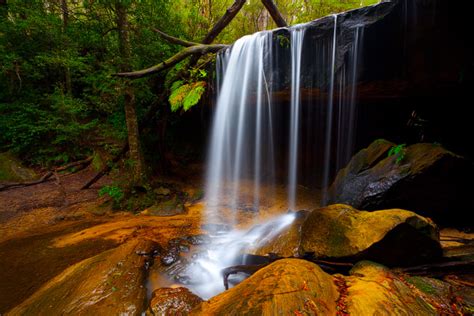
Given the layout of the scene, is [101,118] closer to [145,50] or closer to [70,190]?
[70,190]

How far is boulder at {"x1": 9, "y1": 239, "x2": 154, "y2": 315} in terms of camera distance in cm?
247

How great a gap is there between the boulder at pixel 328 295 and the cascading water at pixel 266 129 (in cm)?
156

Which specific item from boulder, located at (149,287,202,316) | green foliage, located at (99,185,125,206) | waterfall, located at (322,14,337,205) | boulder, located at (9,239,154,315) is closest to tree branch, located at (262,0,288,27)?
waterfall, located at (322,14,337,205)

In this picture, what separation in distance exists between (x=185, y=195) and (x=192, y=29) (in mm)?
7068

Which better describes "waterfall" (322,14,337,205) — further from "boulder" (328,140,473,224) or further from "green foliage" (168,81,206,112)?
"green foliage" (168,81,206,112)

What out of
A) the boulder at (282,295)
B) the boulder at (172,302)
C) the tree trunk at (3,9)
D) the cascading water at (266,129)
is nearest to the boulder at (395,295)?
the boulder at (282,295)

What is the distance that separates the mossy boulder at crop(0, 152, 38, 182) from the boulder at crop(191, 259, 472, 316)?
10520 mm

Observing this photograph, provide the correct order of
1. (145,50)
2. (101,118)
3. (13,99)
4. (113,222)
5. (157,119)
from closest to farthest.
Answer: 1. (113,222)
2. (145,50)
3. (157,119)
4. (13,99)
5. (101,118)

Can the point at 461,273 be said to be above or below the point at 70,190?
above

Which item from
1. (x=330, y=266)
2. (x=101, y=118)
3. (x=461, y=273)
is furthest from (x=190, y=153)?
(x=461, y=273)

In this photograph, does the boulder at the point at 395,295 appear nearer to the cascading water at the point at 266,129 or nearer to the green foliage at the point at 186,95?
the cascading water at the point at 266,129

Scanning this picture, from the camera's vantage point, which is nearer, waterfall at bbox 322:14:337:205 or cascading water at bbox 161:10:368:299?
cascading water at bbox 161:10:368:299

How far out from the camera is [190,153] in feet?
31.1

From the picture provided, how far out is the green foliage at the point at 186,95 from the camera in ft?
19.0
